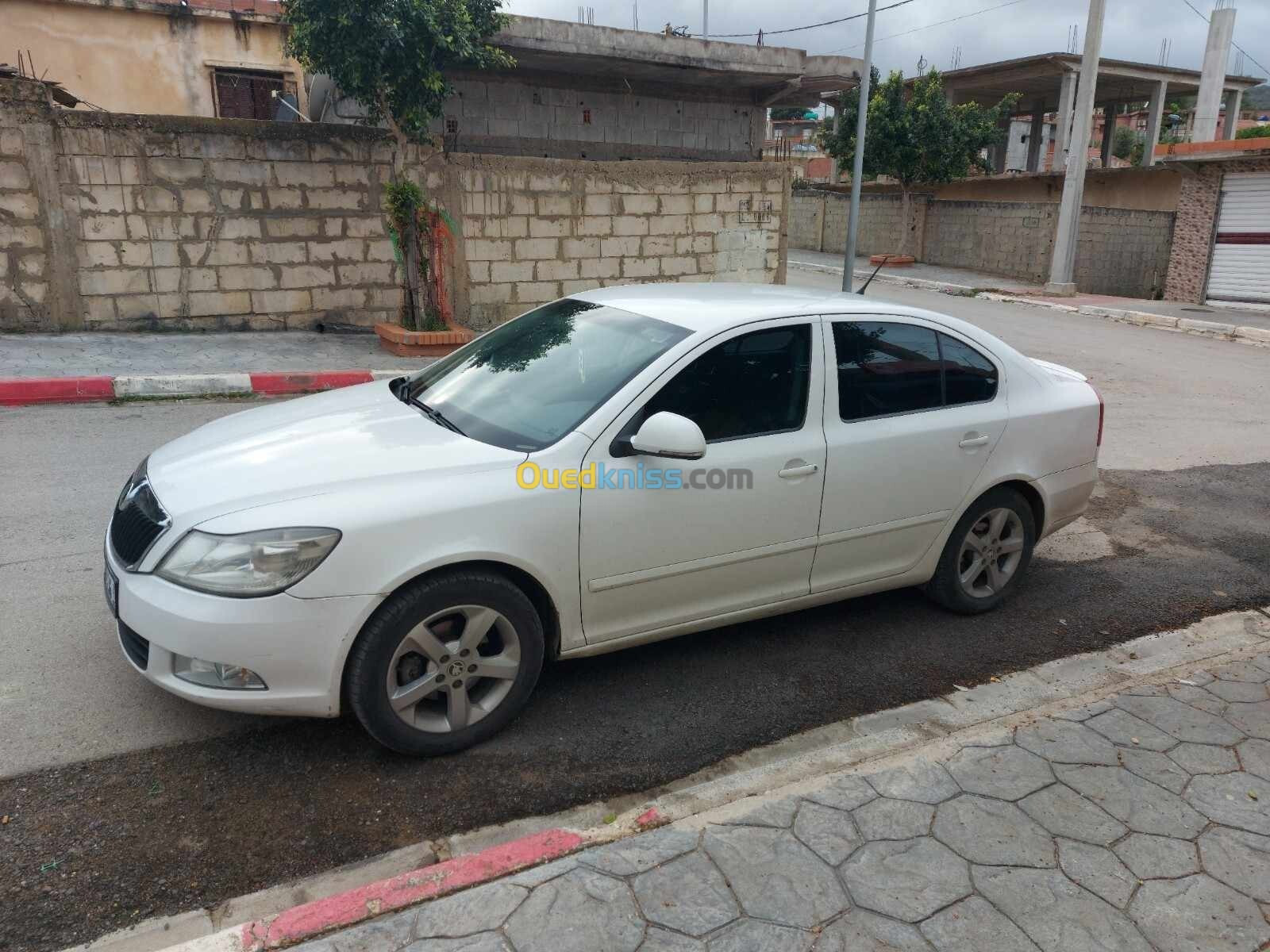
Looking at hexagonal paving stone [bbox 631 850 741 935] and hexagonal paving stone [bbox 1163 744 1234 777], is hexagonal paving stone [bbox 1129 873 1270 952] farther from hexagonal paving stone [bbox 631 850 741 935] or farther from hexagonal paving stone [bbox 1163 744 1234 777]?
hexagonal paving stone [bbox 631 850 741 935]

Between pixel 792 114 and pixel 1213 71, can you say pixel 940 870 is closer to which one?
pixel 1213 71

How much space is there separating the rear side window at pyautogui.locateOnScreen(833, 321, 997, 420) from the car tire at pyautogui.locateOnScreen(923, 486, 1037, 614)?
21.3 inches

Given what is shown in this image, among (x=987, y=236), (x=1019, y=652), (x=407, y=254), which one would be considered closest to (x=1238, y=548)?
(x=1019, y=652)

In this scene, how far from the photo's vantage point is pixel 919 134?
90.8 ft

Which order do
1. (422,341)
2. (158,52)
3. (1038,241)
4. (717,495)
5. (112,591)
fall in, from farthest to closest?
1. (1038,241)
2. (158,52)
3. (422,341)
4. (717,495)
5. (112,591)

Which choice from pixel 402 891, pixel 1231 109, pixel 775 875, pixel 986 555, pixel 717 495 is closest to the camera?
pixel 402 891

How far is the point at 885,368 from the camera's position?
13.1 feet

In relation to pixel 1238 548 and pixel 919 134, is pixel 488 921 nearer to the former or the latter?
pixel 1238 548

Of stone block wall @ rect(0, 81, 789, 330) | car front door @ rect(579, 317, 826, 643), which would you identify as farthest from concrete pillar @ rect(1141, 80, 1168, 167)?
car front door @ rect(579, 317, 826, 643)

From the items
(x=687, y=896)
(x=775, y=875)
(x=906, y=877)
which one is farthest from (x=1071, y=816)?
(x=687, y=896)

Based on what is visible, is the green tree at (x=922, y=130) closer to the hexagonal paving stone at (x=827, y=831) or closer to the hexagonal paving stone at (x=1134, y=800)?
the hexagonal paving stone at (x=1134, y=800)

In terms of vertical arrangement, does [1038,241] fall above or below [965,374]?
below

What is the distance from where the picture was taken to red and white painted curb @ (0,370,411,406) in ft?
25.5

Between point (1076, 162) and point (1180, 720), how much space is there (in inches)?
848
